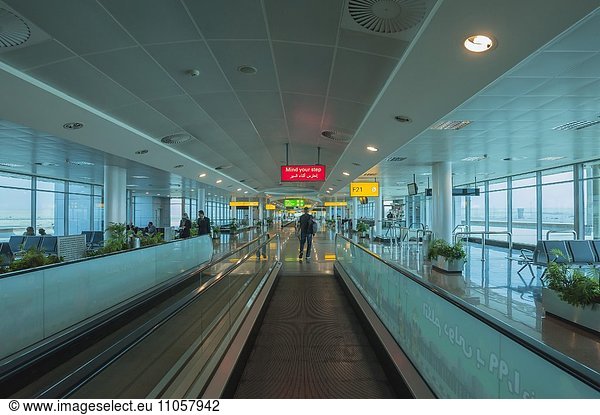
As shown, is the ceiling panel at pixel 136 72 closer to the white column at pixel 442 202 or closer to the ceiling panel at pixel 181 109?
the ceiling panel at pixel 181 109

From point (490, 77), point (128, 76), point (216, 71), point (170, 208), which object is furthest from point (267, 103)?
point (170, 208)

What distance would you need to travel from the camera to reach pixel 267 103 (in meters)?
8.34

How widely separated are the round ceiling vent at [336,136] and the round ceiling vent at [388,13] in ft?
19.5

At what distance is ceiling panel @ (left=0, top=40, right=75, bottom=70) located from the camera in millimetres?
4910

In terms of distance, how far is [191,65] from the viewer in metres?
5.98

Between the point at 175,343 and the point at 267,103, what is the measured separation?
6.17 meters

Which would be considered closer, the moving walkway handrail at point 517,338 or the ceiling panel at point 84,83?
the moving walkway handrail at point 517,338

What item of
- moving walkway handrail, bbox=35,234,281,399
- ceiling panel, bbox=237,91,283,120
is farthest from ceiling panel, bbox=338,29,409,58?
moving walkway handrail, bbox=35,234,281,399

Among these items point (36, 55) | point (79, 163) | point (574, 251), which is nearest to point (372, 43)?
point (36, 55)

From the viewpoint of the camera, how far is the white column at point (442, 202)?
44.8 ft

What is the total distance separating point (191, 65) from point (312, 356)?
487 centimetres

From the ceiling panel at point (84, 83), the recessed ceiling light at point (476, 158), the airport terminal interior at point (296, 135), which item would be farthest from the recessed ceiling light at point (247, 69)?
the recessed ceiling light at point (476, 158)
